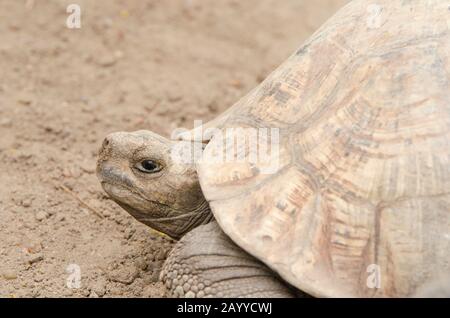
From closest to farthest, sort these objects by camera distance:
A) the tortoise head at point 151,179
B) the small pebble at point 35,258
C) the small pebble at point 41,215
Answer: the tortoise head at point 151,179 → the small pebble at point 35,258 → the small pebble at point 41,215

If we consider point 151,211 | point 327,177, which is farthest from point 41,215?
point 327,177

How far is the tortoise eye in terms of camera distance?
3.72m

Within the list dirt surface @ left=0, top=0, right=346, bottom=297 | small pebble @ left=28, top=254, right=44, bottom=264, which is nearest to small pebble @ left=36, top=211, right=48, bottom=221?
dirt surface @ left=0, top=0, right=346, bottom=297

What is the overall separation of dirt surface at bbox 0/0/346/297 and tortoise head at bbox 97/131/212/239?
1.46 ft

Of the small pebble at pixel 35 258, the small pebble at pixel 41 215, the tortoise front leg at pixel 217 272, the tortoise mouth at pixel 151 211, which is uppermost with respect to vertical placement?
the tortoise mouth at pixel 151 211

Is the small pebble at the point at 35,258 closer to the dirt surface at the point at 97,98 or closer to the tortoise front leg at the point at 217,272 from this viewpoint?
the dirt surface at the point at 97,98

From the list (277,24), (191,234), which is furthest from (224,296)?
(277,24)

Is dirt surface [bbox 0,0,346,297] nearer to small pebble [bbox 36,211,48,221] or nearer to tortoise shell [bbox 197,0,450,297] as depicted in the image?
small pebble [bbox 36,211,48,221]

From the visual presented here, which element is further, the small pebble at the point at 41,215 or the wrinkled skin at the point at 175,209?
the small pebble at the point at 41,215

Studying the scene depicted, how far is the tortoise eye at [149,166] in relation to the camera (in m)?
3.72

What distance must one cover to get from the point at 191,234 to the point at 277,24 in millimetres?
4435

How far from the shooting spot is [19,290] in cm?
375

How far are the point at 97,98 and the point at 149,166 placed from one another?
93.5 inches

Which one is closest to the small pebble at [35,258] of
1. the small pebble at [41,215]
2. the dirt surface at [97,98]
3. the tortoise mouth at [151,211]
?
the dirt surface at [97,98]
